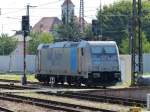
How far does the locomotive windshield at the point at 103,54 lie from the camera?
3744 centimetres

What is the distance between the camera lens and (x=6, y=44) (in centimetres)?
12038

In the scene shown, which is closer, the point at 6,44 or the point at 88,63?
the point at 88,63

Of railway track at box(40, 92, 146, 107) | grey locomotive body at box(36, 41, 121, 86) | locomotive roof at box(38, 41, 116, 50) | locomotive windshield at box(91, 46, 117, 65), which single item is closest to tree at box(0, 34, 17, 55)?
locomotive roof at box(38, 41, 116, 50)

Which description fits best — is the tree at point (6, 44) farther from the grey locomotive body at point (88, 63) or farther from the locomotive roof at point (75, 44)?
the grey locomotive body at point (88, 63)

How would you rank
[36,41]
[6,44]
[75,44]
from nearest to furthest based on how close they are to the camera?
[75,44] < [36,41] < [6,44]

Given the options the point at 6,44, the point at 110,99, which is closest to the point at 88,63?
the point at 110,99

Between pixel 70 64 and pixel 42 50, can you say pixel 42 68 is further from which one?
pixel 70 64

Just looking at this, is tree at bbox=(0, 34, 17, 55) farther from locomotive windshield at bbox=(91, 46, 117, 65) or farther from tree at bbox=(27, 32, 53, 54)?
locomotive windshield at bbox=(91, 46, 117, 65)

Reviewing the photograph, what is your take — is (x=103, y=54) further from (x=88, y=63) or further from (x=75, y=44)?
(x=75, y=44)

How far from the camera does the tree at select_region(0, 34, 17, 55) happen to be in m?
118

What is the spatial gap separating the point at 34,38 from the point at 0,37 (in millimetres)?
9504

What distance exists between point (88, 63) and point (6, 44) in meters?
84.5

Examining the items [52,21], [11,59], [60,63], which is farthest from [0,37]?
[60,63]

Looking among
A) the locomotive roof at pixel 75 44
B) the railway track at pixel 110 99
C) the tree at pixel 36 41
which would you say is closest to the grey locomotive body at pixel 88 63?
the locomotive roof at pixel 75 44
